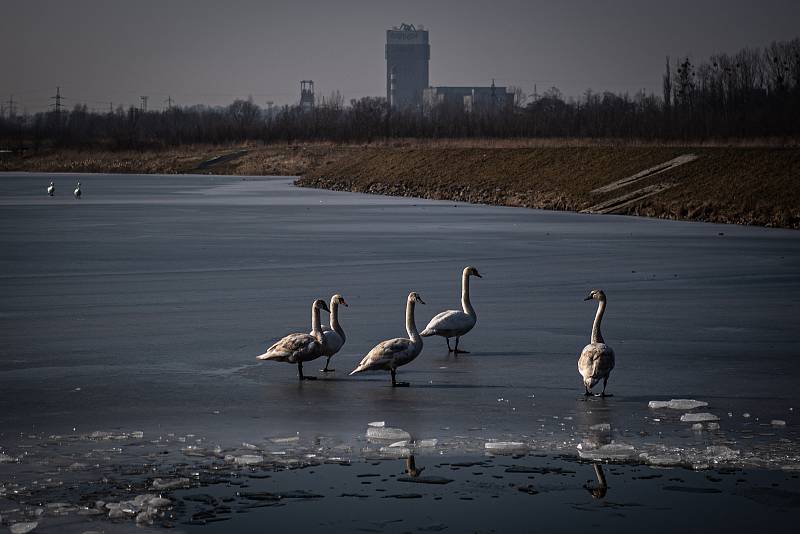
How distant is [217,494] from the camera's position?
797cm

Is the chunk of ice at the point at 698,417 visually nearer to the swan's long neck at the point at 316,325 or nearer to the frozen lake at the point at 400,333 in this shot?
the frozen lake at the point at 400,333

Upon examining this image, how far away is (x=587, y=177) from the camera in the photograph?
55.8 meters

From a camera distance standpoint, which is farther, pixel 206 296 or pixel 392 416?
pixel 206 296

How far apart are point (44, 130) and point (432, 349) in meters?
176

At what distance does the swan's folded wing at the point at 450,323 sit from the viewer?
527 inches

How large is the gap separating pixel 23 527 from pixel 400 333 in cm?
824

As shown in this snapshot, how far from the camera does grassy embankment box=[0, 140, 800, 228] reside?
42906mm

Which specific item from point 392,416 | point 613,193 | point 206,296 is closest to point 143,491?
point 392,416

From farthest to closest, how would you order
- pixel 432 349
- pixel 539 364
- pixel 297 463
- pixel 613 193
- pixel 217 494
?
pixel 613 193, pixel 432 349, pixel 539 364, pixel 297 463, pixel 217 494

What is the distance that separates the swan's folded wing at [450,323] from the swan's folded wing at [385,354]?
185 centimetres

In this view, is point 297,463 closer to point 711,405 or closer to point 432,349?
point 711,405

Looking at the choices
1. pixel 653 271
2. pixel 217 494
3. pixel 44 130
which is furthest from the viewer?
pixel 44 130

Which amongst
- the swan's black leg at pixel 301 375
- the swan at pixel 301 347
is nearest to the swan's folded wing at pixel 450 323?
the swan's black leg at pixel 301 375

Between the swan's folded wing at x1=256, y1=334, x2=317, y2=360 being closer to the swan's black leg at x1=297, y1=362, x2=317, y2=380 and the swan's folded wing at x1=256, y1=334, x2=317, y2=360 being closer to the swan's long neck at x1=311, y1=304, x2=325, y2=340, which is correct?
the swan's long neck at x1=311, y1=304, x2=325, y2=340
